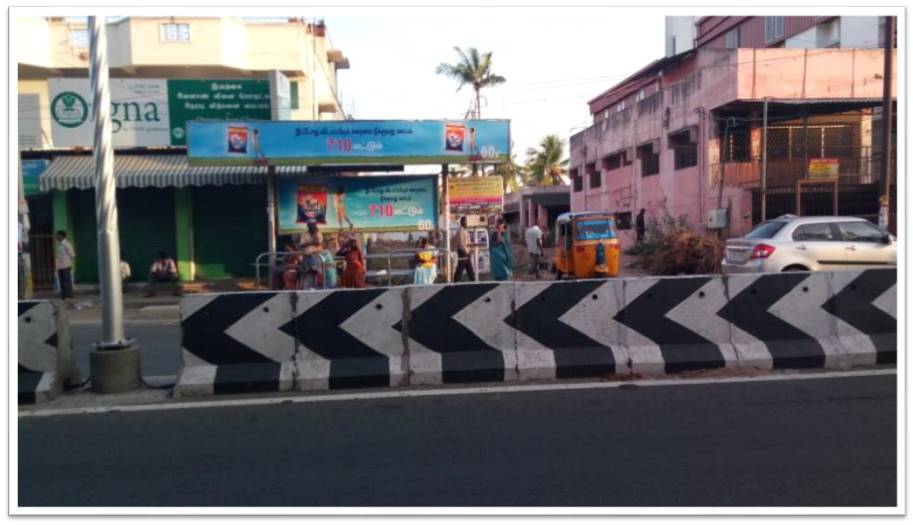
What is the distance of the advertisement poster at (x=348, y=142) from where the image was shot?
16578mm

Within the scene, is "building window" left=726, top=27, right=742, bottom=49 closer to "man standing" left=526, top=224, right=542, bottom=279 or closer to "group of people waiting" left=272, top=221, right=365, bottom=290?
"man standing" left=526, top=224, right=542, bottom=279

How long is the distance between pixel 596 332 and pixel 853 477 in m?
3.11

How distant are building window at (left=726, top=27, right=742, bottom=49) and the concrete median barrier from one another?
115 ft

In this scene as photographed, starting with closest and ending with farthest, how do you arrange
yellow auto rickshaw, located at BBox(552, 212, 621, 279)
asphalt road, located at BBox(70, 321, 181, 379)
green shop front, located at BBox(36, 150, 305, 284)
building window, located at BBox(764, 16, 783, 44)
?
1. asphalt road, located at BBox(70, 321, 181, 379)
2. yellow auto rickshaw, located at BBox(552, 212, 621, 279)
3. green shop front, located at BBox(36, 150, 305, 284)
4. building window, located at BBox(764, 16, 783, 44)

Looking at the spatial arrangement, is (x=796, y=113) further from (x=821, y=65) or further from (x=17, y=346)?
(x=17, y=346)

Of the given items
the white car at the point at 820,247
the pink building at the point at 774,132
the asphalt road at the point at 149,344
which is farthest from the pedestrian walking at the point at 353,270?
the pink building at the point at 774,132

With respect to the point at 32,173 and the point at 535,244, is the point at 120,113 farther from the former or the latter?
the point at 535,244

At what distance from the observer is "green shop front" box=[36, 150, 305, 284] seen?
1983cm

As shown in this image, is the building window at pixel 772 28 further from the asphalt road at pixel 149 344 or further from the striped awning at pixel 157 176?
the asphalt road at pixel 149 344

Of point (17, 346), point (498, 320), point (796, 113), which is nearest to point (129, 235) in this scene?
point (17, 346)

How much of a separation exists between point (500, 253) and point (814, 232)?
662 cm

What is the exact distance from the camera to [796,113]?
24.6 meters

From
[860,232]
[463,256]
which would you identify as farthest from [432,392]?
[463,256]

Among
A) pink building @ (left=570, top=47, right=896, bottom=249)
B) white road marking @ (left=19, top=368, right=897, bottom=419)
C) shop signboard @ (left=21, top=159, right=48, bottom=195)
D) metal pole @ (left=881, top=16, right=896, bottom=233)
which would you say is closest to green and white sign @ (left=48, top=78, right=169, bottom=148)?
shop signboard @ (left=21, top=159, right=48, bottom=195)
